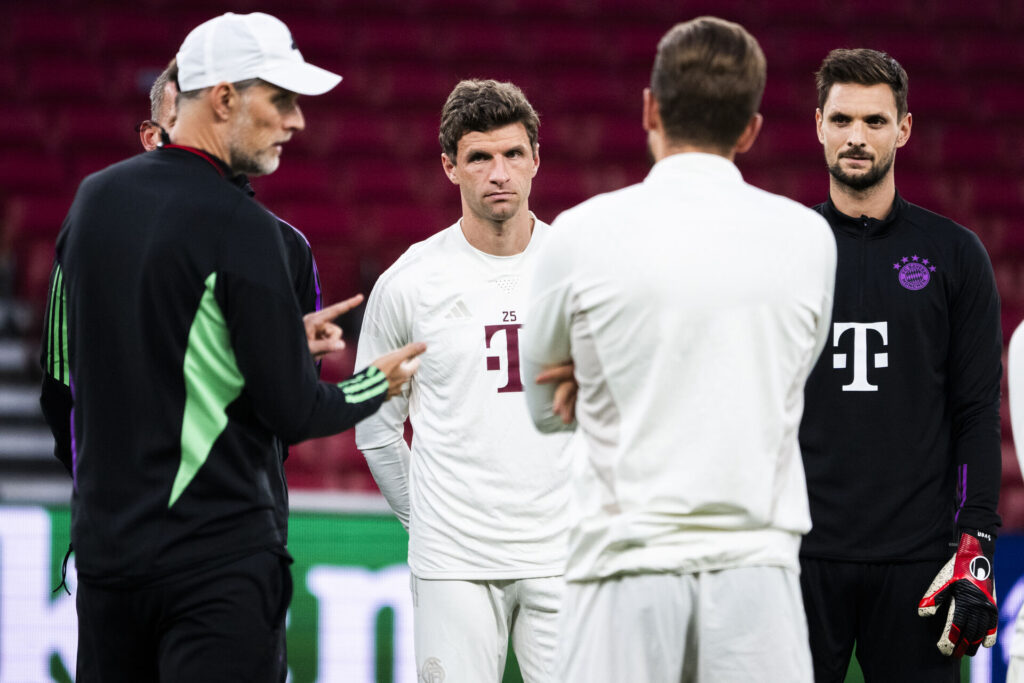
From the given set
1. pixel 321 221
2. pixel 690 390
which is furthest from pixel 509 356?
pixel 321 221

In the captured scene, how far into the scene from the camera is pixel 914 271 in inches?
123

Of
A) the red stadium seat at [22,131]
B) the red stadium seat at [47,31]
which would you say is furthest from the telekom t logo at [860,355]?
the red stadium seat at [47,31]

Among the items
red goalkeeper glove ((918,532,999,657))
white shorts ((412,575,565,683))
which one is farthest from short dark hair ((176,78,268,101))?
red goalkeeper glove ((918,532,999,657))

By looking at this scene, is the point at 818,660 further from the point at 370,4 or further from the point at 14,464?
the point at 370,4

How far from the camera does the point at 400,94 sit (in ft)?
29.1

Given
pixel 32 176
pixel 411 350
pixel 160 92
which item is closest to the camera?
pixel 411 350

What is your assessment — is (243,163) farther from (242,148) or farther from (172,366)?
(172,366)

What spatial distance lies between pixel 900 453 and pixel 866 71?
3.21 ft

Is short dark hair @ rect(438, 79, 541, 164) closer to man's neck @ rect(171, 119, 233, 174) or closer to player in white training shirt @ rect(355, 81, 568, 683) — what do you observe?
player in white training shirt @ rect(355, 81, 568, 683)

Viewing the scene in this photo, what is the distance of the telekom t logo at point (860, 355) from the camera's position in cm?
309

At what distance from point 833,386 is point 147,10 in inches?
285

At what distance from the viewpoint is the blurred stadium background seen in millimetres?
8344

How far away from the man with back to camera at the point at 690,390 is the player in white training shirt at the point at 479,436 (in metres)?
1.15

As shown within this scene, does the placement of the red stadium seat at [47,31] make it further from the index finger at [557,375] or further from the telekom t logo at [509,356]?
the index finger at [557,375]
